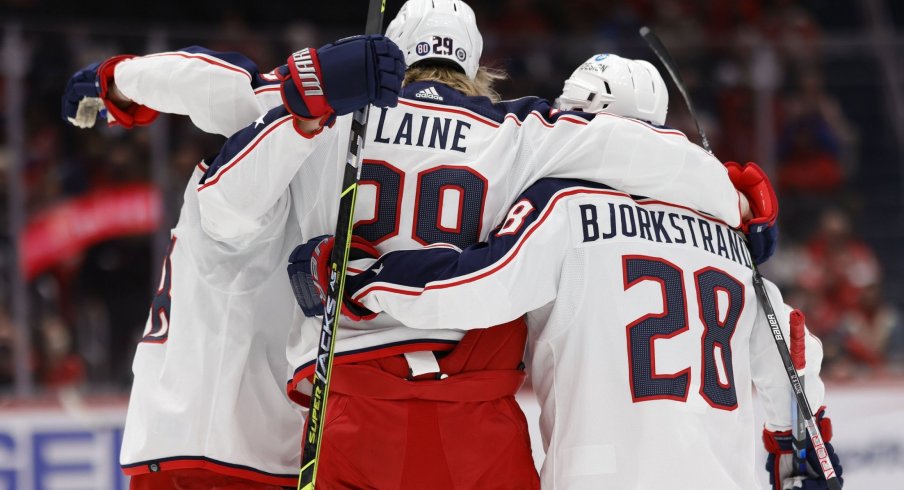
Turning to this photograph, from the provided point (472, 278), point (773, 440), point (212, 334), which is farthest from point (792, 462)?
point (212, 334)

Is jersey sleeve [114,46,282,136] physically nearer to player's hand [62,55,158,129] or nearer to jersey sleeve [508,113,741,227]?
player's hand [62,55,158,129]

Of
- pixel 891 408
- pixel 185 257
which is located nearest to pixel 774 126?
pixel 891 408

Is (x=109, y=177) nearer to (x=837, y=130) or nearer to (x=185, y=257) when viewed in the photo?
(x=185, y=257)

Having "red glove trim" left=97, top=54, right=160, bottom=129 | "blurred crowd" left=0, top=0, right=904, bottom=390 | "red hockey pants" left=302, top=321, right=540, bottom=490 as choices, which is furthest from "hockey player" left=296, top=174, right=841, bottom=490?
"blurred crowd" left=0, top=0, right=904, bottom=390

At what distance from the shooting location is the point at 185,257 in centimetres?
240

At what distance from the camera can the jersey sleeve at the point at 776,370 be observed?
8.25ft

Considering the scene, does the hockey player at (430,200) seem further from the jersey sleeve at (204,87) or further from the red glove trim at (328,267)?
the jersey sleeve at (204,87)

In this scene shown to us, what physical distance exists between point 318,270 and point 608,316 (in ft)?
1.84

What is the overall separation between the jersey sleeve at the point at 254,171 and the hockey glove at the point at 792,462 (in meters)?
1.22

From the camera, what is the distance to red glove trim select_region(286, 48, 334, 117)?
1994mm

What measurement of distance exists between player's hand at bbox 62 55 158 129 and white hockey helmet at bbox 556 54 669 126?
907 mm

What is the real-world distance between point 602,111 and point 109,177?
3.08 meters

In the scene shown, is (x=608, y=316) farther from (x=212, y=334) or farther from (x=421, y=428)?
(x=212, y=334)

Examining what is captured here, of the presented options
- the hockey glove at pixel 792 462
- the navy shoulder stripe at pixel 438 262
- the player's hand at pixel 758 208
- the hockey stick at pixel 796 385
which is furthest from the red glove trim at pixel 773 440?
the navy shoulder stripe at pixel 438 262
